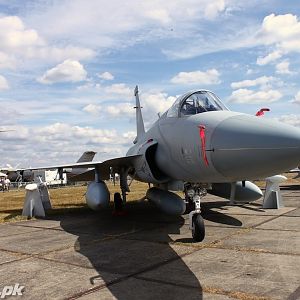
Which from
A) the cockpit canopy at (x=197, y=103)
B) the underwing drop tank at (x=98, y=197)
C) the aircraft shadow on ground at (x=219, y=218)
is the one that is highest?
the cockpit canopy at (x=197, y=103)

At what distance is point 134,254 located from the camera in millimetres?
6660

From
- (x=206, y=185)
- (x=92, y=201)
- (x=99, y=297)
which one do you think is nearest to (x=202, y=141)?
(x=206, y=185)

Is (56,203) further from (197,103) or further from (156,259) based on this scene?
(156,259)

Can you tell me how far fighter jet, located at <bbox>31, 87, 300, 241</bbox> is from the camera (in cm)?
511

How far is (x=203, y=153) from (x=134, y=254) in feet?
7.18

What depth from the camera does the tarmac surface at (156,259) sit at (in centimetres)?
462

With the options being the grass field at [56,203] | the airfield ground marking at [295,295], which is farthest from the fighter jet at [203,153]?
the grass field at [56,203]

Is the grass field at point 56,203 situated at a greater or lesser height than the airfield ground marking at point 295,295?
lesser

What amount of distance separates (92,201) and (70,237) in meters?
1.68

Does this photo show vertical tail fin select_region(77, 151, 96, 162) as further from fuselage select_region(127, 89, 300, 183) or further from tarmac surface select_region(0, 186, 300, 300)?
fuselage select_region(127, 89, 300, 183)

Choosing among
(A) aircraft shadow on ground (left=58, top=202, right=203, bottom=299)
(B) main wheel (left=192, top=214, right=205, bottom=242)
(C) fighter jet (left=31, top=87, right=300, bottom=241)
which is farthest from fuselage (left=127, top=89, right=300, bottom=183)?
(A) aircraft shadow on ground (left=58, top=202, right=203, bottom=299)

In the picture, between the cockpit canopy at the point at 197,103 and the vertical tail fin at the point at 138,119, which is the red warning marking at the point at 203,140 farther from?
the vertical tail fin at the point at 138,119

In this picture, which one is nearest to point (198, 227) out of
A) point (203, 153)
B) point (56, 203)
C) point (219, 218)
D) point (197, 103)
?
point (203, 153)

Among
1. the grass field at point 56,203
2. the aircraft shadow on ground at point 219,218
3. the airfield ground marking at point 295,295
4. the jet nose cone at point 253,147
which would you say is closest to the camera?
the airfield ground marking at point 295,295
